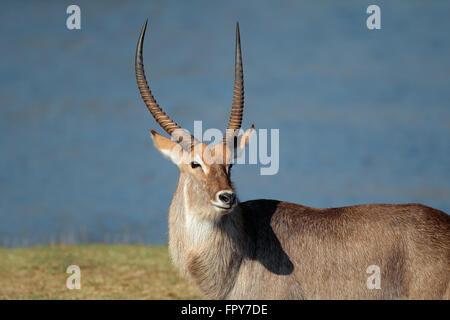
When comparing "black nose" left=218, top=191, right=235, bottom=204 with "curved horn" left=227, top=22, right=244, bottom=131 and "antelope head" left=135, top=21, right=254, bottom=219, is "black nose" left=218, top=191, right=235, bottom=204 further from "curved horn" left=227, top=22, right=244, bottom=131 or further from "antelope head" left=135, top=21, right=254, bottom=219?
"curved horn" left=227, top=22, right=244, bottom=131

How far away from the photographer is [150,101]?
8.48m

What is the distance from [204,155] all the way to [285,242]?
1.66 m

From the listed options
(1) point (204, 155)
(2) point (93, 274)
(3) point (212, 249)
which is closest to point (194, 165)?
(1) point (204, 155)

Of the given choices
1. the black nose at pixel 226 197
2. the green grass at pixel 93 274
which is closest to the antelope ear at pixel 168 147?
the black nose at pixel 226 197

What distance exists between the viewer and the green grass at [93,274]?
1190cm

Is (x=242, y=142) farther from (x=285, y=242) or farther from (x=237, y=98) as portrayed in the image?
(x=285, y=242)

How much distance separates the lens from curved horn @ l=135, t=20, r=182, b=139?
8266 mm

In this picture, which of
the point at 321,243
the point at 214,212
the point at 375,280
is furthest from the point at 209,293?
the point at 375,280

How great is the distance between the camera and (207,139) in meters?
8.24

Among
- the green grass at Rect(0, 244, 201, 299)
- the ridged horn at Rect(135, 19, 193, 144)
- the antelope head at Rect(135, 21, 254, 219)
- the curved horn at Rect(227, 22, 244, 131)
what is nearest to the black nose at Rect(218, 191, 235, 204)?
the antelope head at Rect(135, 21, 254, 219)

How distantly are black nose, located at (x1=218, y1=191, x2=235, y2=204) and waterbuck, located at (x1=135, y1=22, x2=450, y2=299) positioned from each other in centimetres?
1
